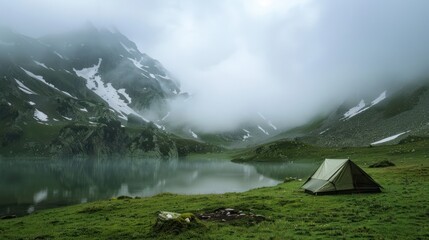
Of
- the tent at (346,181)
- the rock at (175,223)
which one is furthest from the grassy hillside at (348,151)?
the rock at (175,223)

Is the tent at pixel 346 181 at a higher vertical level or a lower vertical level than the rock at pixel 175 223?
higher

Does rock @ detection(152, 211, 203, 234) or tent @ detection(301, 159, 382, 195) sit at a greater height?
tent @ detection(301, 159, 382, 195)

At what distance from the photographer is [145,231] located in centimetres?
2656

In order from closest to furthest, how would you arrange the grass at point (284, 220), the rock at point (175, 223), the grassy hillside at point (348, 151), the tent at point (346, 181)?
the grass at point (284, 220) < the rock at point (175, 223) < the tent at point (346, 181) < the grassy hillside at point (348, 151)

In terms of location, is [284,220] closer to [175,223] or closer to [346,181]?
[175,223]

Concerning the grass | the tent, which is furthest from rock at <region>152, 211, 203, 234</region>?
the tent

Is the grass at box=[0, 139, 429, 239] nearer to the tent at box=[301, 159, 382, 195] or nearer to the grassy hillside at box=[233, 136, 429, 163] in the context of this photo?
the tent at box=[301, 159, 382, 195]

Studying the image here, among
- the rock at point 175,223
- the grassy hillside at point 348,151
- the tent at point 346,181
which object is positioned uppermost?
the grassy hillside at point 348,151

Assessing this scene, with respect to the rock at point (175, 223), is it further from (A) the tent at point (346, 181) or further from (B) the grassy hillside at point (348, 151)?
(B) the grassy hillside at point (348, 151)

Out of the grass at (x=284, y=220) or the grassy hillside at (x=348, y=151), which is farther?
the grassy hillside at (x=348, y=151)

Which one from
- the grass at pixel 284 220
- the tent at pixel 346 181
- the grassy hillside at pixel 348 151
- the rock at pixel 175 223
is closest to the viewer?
the grass at pixel 284 220

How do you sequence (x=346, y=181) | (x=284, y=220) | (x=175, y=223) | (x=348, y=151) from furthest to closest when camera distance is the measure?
(x=348, y=151) → (x=346, y=181) → (x=284, y=220) → (x=175, y=223)

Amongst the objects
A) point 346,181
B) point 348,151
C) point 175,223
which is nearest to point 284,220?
point 175,223

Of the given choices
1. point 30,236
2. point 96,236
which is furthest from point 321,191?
point 30,236
